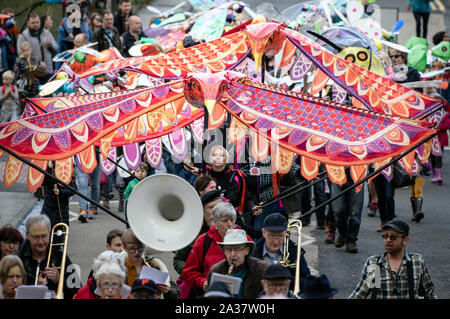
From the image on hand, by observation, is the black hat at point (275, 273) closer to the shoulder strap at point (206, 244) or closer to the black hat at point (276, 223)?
the black hat at point (276, 223)

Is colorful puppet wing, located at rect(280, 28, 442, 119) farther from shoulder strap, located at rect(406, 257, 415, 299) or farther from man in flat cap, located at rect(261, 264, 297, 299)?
man in flat cap, located at rect(261, 264, 297, 299)

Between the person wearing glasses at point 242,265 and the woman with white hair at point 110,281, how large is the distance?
78 centimetres

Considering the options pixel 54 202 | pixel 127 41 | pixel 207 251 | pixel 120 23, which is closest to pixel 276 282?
pixel 207 251

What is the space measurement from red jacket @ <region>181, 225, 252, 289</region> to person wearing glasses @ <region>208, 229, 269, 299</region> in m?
0.43

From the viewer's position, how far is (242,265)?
7.54m

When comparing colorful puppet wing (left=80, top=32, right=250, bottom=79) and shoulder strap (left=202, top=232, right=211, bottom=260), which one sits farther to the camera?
colorful puppet wing (left=80, top=32, right=250, bottom=79)

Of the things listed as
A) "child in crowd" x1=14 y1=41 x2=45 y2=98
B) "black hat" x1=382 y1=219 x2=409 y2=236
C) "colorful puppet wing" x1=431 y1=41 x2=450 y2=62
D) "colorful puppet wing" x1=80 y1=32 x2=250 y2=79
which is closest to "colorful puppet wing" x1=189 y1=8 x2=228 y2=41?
"colorful puppet wing" x1=80 y1=32 x2=250 y2=79

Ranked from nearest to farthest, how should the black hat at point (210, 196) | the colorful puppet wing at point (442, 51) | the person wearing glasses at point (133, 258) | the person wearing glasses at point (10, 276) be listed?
1. the person wearing glasses at point (10, 276)
2. the person wearing glasses at point (133, 258)
3. the black hat at point (210, 196)
4. the colorful puppet wing at point (442, 51)

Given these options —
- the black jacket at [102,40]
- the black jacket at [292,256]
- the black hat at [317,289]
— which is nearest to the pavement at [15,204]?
the black jacket at [102,40]

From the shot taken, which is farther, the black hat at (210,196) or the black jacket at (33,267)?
the black hat at (210,196)

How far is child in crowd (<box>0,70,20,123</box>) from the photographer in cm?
1756

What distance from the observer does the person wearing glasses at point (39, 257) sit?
7949 mm

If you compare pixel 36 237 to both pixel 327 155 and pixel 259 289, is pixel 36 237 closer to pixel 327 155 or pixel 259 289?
pixel 259 289

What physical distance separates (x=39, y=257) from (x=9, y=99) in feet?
33.2
